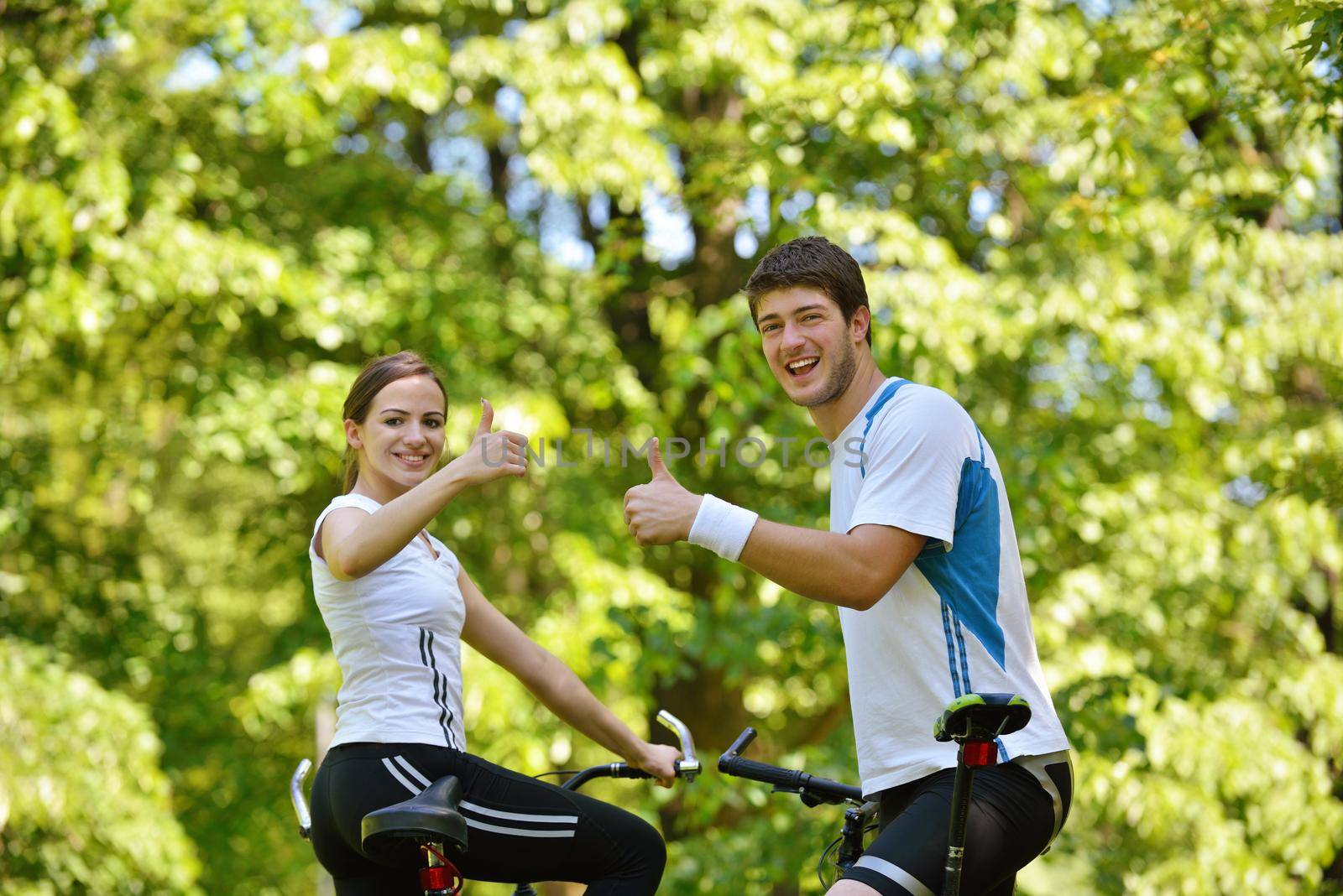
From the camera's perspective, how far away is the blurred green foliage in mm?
6734

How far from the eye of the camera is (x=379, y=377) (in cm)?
311

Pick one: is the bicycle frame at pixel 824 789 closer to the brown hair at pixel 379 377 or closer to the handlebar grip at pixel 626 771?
the handlebar grip at pixel 626 771

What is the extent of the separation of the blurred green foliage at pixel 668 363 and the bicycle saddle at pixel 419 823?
3.67 meters

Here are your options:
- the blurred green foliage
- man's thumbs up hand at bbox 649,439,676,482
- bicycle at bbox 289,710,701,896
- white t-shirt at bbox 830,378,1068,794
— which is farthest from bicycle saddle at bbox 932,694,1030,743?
the blurred green foliage

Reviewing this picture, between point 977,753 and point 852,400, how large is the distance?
0.85m

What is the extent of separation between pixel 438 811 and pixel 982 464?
1268 millimetres

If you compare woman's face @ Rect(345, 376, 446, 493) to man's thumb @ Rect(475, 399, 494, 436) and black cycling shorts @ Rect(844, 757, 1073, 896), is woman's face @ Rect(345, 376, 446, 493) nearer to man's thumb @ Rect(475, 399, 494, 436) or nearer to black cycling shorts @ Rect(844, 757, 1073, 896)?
man's thumb @ Rect(475, 399, 494, 436)

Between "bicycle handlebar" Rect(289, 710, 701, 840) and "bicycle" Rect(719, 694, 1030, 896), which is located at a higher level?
"bicycle" Rect(719, 694, 1030, 896)

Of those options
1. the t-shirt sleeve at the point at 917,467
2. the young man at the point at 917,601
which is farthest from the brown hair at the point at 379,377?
the t-shirt sleeve at the point at 917,467

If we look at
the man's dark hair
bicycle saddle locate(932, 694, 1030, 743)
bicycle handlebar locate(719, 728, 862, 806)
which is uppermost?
the man's dark hair

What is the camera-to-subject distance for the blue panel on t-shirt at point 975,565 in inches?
101

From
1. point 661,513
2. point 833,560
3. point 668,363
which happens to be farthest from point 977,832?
point 668,363

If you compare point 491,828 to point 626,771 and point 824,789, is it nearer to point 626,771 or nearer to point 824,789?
point 626,771

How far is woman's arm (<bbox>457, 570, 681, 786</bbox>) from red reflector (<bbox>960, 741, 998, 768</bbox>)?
113 centimetres
